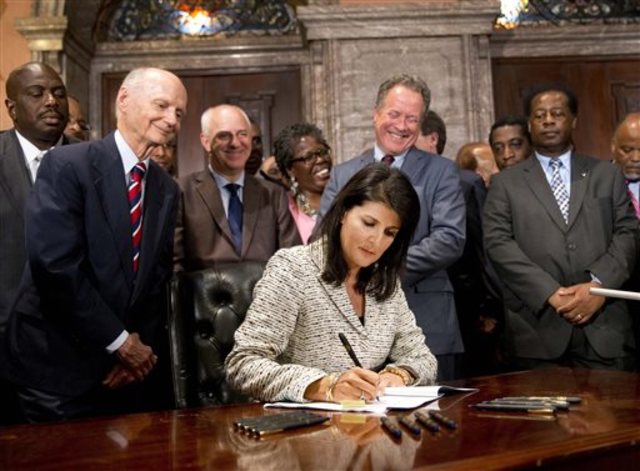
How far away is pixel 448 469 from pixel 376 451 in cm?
18

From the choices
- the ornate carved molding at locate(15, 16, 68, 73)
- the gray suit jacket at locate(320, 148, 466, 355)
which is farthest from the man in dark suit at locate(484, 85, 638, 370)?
the ornate carved molding at locate(15, 16, 68, 73)

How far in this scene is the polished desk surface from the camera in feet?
4.39

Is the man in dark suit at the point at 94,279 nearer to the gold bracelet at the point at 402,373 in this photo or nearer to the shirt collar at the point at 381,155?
the gold bracelet at the point at 402,373

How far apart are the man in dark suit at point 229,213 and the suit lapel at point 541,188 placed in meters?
1.02

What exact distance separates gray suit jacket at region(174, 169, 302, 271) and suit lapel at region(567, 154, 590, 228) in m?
1.16

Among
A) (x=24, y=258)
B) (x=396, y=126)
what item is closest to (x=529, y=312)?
(x=396, y=126)

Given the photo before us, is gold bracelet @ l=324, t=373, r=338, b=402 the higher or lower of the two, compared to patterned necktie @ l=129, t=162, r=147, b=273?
lower

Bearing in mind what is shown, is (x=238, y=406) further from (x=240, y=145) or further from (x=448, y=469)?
(x=240, y=145)

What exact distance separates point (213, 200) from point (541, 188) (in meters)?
1.39

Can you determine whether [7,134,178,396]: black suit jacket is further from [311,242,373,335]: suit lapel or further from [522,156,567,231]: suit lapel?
[522,156,567,231]: suit lapel

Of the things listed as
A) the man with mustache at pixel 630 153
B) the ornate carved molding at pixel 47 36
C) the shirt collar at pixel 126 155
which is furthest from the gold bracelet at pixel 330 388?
the ornate carved molding at pixel 47 36

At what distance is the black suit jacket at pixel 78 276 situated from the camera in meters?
2.46

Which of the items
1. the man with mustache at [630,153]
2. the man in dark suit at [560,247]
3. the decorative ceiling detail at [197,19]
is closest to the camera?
the man in dark suit at [560,247]

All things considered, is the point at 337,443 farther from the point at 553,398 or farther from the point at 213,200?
the point at 213,200
